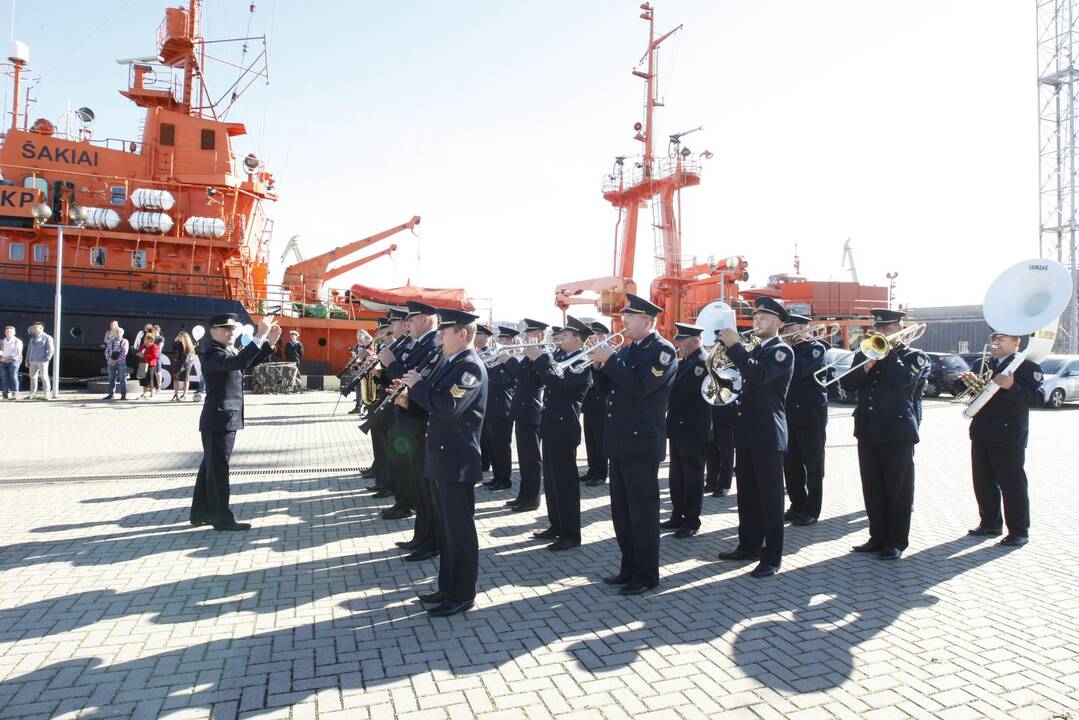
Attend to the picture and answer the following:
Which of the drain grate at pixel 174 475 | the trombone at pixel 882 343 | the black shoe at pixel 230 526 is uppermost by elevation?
the trombone at pixel 882 343

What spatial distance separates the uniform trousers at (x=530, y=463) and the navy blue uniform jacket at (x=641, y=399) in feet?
7.85

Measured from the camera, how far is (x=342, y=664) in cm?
360

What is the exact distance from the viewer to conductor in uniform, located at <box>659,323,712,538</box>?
663 centimetres

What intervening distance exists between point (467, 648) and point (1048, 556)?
5.08 metres

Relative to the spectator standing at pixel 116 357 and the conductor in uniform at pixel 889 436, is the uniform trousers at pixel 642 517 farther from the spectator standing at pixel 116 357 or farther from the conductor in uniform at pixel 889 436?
the spectator standing at pixel 116 357

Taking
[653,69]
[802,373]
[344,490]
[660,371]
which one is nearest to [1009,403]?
[802,373]

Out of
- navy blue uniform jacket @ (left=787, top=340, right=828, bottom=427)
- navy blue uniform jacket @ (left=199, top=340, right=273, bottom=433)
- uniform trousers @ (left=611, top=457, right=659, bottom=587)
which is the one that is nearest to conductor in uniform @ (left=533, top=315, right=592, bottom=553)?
uniform trousers @ (left=611, top=457, right=659, bottom=587)

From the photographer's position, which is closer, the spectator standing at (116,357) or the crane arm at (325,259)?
the spectator standing at (116,357)

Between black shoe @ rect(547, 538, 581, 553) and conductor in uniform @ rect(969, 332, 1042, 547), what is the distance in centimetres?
381

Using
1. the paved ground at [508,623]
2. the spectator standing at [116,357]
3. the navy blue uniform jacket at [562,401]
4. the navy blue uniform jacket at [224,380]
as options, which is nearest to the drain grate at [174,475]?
the paved ground at [508,623]

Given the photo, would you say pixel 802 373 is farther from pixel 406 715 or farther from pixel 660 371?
pixel 406 715

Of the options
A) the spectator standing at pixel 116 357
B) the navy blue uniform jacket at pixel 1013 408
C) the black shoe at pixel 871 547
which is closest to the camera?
the black shoe at pixel 871 547

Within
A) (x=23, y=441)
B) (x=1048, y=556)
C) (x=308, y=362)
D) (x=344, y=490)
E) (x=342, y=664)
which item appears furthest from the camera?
(x=308, y=362)

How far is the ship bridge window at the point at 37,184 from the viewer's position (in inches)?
771
